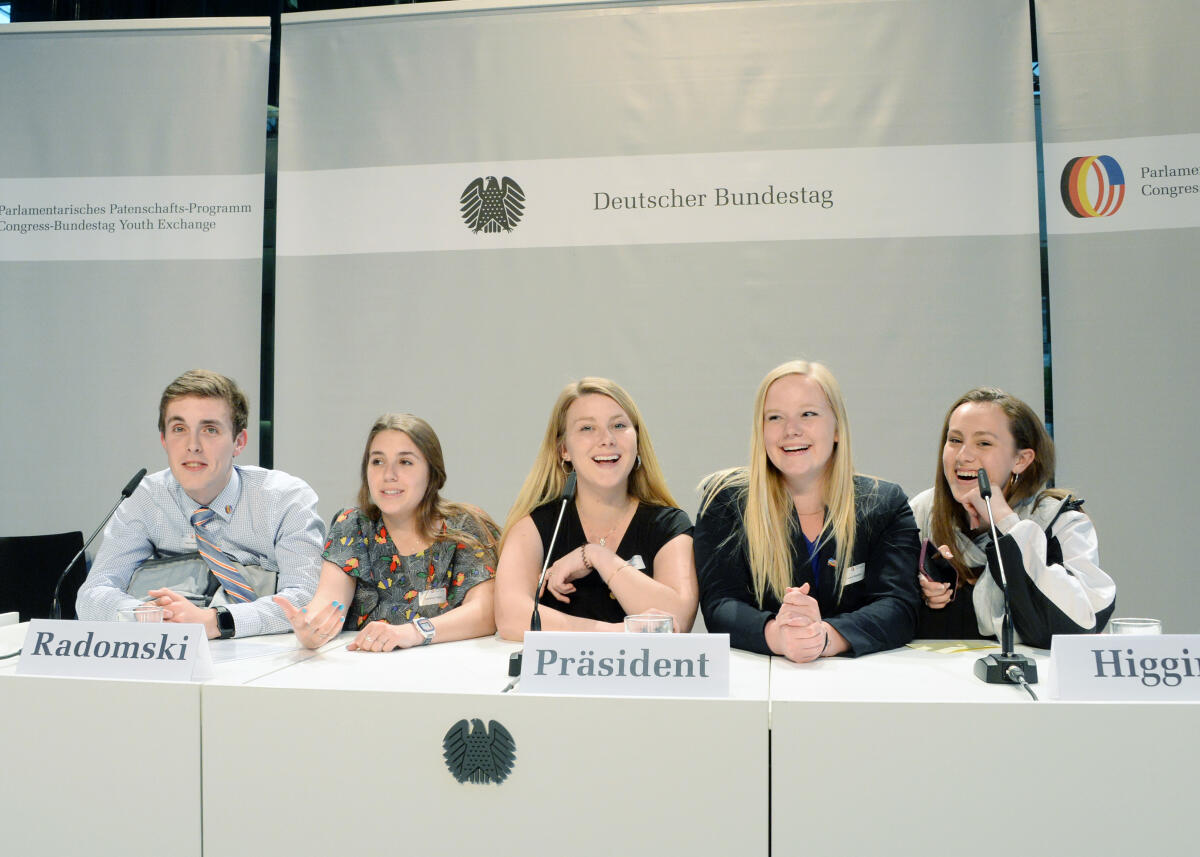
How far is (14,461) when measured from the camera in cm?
377

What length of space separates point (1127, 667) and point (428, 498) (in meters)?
1.45

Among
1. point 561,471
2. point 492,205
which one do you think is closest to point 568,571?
point 561,471

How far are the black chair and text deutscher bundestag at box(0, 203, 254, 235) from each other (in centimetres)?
127

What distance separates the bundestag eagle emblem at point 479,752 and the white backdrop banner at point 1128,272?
2564 mm

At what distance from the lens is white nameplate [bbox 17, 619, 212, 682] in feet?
5.23

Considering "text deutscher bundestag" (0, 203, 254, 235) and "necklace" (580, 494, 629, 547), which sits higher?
"text deutscher bundestag" (0, 203, 254, 235)

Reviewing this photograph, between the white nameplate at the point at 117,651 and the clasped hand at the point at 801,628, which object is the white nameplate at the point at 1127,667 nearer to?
the clasped hand at the point at 801,628

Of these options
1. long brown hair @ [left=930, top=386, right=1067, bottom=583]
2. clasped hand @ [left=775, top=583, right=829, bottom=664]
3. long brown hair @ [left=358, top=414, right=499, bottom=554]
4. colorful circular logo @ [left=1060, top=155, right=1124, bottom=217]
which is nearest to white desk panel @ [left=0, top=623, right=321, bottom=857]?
long brown hair @ [left=358, top=414, right=499, bottom=554]

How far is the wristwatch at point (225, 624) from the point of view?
203cm

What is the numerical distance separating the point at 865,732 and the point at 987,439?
1061mm

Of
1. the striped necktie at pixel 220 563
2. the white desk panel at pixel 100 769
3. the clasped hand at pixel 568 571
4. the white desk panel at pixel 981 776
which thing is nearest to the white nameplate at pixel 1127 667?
the white desk panel at pixel 981 776

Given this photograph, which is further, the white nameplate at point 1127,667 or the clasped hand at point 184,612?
the clasped hand at point 184,612

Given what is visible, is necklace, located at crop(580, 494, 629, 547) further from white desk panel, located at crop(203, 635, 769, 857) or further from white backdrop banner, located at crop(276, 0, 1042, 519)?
white backdrop banner, located at crop(276, 0, 1042, 519)

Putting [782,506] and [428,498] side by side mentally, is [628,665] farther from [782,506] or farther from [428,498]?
[428,498]
